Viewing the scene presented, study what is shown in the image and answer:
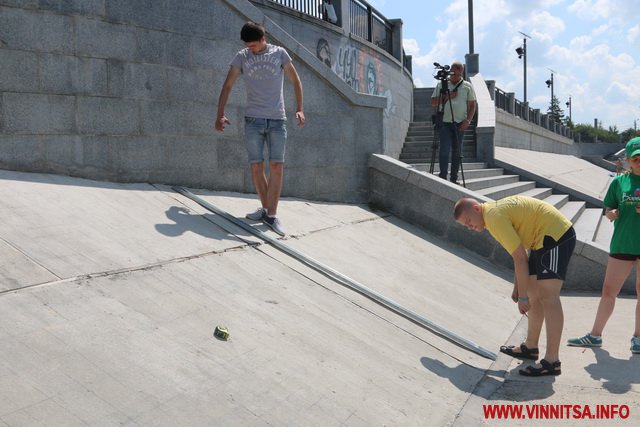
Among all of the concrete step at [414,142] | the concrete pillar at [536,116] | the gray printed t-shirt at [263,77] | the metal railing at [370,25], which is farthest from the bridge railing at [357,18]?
the concrete pillar at [536,116]

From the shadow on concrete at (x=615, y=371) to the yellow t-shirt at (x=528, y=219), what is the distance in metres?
1.05

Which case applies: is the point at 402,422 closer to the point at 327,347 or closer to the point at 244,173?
the point at 327,347

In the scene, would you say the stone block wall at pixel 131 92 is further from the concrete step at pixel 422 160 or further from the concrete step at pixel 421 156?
the concrete step at pixel 421 156

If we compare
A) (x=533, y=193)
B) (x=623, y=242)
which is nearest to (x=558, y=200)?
(x=533, y=193)

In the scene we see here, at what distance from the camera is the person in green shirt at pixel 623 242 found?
187 inches

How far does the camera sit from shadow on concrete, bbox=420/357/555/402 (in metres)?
3.88

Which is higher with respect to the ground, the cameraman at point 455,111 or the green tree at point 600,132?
the green tree at point 600,132

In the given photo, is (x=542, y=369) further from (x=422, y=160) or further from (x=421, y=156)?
(x=421, y=156)

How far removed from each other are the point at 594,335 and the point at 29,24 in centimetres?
559

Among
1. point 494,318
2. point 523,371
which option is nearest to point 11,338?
point 523,371

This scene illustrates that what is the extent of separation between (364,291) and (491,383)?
1.34 m

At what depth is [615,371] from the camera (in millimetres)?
4324

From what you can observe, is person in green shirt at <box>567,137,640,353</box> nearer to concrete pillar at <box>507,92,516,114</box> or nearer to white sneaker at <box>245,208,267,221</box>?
white sneaker at <box>245,208,267,221</box>

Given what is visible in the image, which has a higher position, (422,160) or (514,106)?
(514,106)
